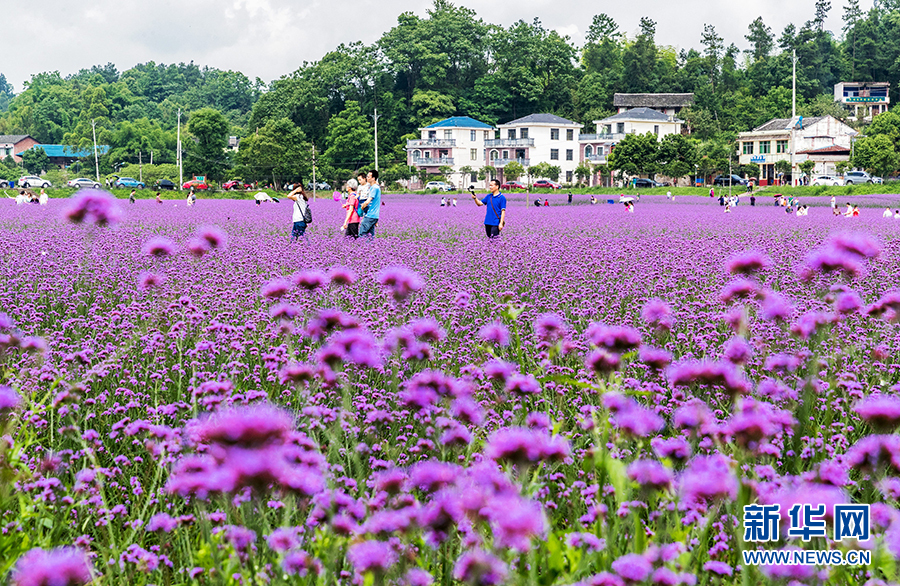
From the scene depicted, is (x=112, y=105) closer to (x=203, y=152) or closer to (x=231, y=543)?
(x=203, y=152)

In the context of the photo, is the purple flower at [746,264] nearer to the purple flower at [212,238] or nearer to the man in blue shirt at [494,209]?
the purple flower at [212,238]

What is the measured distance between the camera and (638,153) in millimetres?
52344

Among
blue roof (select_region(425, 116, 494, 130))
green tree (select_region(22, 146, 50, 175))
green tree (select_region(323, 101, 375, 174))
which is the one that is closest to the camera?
green tree (select_region(323, 101, 375, 174))

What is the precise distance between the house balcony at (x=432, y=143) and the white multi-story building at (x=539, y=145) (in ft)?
12.2

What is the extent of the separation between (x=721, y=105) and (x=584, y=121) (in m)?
12.0

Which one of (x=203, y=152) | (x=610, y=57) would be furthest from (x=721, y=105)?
(x=203, y=152)

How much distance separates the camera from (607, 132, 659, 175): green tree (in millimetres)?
51938

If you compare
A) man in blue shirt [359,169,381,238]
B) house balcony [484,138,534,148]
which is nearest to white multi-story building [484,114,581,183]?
house balcony [484,138,534,148]

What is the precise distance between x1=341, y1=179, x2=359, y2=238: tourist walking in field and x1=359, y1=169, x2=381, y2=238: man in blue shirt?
11cm

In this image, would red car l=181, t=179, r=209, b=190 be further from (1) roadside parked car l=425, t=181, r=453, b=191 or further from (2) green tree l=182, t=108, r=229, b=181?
(1) roadside parked car l=425, t=181, r=453, b=191

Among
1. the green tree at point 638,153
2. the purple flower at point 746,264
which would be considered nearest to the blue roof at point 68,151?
the green tree at point 638,153

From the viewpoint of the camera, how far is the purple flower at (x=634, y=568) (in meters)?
1.48

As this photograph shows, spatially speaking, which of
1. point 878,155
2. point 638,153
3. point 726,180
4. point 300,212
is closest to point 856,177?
point 878,155

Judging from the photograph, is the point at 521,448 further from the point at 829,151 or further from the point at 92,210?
the point at 829,151
